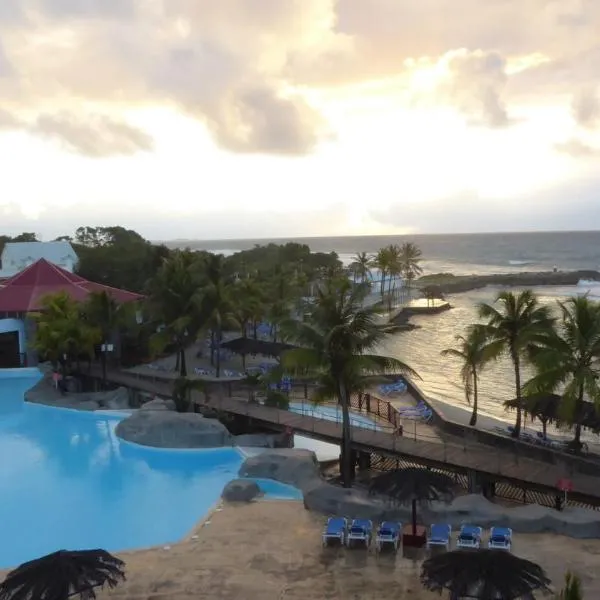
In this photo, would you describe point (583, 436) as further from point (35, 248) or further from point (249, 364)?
point (35, 248)

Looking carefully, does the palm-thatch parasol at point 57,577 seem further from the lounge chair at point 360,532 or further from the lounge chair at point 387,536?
the lounge chair at point 387,536

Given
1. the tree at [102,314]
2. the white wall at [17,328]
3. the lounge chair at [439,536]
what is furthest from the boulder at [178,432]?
the white wall at [17,328]

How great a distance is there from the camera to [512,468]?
1655cm

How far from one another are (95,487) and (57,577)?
32.0 ft

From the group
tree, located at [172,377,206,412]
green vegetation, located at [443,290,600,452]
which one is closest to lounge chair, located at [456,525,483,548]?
green vegetation, located at [443,290,600,452]

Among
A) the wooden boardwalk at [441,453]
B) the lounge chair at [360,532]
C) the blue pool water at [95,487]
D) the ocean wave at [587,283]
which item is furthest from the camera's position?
the ocean wave at [587,283]

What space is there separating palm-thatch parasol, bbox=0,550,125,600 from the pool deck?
199 centimetres

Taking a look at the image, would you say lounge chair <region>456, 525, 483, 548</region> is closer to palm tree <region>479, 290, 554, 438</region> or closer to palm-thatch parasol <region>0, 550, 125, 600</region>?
palm-thatch parasol <region>0, 550, 125, 600</region>

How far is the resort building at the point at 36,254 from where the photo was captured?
53.3 metres

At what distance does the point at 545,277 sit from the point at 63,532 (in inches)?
4126

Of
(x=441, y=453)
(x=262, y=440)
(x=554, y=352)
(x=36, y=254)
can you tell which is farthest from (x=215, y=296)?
(x=36, y=254)

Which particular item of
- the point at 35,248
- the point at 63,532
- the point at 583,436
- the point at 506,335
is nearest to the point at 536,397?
the point at 506,335

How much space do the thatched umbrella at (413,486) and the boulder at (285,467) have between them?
4610 millimetres

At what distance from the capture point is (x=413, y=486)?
12.9 metres
